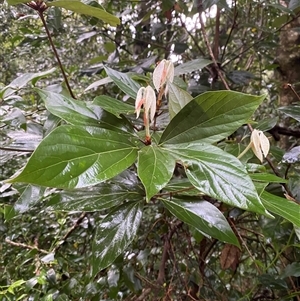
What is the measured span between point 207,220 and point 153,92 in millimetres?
220

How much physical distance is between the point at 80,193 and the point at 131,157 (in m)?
0.21

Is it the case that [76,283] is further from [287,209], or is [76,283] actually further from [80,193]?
[287,209]

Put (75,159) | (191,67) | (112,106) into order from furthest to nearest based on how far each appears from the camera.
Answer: (191,67) < (112,106) < (75,159)

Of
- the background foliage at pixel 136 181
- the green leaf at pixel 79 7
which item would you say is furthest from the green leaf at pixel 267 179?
the green leaf at pixel 79 7

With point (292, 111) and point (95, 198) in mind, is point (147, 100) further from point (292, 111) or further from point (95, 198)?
point (292, 111)

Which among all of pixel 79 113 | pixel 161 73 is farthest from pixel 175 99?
pixel 79 113

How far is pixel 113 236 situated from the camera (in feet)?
1.87

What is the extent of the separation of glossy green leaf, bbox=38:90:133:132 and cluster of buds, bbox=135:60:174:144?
0.04 meters

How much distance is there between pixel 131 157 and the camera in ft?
1.42

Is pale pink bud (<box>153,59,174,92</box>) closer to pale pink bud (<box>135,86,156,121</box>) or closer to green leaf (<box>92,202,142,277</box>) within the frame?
pale pink bud (<box>135,86,156,121</box>)

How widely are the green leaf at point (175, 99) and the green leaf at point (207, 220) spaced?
0.50 ft

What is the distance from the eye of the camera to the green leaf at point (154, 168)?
373 mm

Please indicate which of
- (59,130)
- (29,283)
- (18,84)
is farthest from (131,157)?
(29,283)

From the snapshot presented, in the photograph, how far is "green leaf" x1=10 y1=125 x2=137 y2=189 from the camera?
366mm
